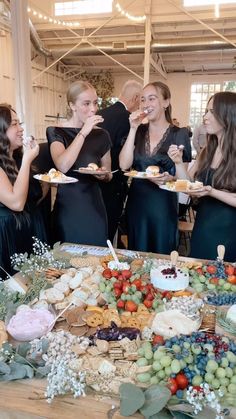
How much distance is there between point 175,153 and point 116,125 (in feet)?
3.01

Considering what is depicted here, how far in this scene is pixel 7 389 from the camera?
0.87m

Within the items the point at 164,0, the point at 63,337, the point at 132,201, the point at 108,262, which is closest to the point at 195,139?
the point at 164,0

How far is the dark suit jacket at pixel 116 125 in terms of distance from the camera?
2.82m

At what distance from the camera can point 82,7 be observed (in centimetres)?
787

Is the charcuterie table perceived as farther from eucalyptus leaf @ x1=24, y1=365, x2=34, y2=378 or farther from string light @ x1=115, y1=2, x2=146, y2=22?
string light @ x1=115, y1=2, x2=146, y2=22

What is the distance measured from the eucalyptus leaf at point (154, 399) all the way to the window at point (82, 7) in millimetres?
8293

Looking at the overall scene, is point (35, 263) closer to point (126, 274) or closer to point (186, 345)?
point (126, 274)

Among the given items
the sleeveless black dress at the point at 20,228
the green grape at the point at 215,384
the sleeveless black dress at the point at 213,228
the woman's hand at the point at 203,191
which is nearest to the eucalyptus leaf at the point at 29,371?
the green grape at the point at 215,384

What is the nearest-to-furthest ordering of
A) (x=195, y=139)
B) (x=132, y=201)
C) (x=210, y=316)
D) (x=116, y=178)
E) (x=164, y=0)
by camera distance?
(x=210, y=316), (x=132, y=201), (x=116, y=178), (x=195, y=139), (x=164, y=0)

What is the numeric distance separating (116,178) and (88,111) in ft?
3.23

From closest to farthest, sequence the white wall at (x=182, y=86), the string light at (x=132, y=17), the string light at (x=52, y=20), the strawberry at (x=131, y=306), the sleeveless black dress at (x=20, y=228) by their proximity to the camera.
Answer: the strawberry at (x=131, y=306), the sleeveless black dress at (x=20, y=228), the string light at (x=132, y=17), the string light at (x=52, y=20), the white wall at (x=182, y=86)

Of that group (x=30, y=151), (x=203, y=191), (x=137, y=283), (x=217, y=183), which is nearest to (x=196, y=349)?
(x=137, y=283)

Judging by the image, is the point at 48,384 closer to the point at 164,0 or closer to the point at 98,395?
the point at 98,395

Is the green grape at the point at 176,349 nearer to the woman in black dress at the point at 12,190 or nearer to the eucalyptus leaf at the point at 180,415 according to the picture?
the eucalyptus leaf at the point at 180,415
